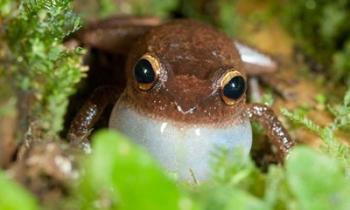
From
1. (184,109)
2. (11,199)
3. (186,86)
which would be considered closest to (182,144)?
(184,109)

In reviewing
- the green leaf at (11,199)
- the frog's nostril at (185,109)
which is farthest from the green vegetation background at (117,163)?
the frog's nostril at (185,109)

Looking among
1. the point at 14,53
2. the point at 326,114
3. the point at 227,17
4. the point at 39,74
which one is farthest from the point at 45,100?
the point at 227,17

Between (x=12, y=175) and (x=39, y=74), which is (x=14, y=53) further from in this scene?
(x=12, y=175)

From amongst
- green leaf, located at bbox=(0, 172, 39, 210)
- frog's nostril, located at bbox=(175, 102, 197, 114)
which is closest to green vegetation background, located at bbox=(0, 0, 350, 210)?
green leaf, located at bbox=(0, 172, 39, 210)

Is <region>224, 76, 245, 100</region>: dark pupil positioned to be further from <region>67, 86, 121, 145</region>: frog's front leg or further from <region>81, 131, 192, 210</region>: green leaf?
<region>81, 131, 192, 210</region>: green leaf

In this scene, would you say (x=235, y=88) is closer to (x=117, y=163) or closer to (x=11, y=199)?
(x=117, y=163)

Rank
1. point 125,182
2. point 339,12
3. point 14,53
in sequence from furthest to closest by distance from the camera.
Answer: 1. point 339,12
2. point 14,53
3. point 125,182

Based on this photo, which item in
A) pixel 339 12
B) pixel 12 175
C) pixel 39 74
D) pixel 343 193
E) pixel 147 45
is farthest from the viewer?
pixel 339 12
